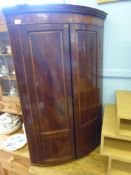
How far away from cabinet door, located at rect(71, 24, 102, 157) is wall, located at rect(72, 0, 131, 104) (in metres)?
0.21

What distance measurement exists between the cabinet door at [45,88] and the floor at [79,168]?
0.19 feet

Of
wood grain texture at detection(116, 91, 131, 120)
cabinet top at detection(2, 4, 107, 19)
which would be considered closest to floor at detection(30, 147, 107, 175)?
wood grain texture at detection(116, 91, 131, 120)

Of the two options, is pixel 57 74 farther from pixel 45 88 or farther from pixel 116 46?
pixel 116 46

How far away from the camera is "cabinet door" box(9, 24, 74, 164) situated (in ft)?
3.11

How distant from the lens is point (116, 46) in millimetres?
1338

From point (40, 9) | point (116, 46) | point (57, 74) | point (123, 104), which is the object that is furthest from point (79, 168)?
point (40, 9)

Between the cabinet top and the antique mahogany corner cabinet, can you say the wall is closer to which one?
the antique mahogany corner cabinet

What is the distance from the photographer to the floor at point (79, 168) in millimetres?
1209

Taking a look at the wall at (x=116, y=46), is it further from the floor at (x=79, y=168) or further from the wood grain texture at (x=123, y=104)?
the floor at (x=79, y=168)

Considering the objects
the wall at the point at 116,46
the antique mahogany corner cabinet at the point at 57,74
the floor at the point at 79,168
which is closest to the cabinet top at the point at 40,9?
the antique mahogany corner cabinet at the point at 57,74

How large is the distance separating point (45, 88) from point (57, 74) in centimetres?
12

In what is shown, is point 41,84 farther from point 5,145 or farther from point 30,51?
point 5,145

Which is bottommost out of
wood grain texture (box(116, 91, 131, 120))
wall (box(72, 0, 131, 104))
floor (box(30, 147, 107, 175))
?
floor (box(30, 147, 107, 175))

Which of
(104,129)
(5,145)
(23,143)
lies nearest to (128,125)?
(104,129)
